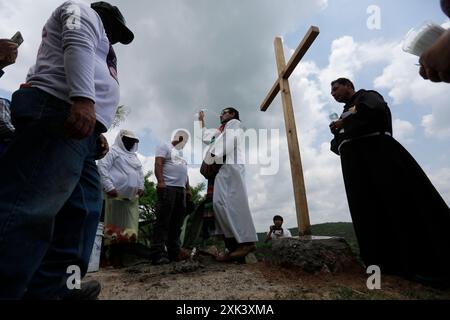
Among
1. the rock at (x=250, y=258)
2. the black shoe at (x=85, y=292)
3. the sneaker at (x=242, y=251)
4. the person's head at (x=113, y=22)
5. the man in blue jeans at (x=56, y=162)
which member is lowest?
the black shoe at (x=85, y=292)

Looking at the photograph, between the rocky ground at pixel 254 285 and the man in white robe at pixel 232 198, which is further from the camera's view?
the man in white robe at pixel 232 198

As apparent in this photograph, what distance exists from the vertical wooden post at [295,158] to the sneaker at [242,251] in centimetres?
70

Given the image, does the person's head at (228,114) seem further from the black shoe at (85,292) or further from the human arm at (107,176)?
the black shoe at (85,292)

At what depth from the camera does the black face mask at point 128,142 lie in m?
4.64

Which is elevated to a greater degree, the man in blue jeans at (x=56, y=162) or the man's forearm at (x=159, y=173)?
the man's forearm at (x=159, y=173)

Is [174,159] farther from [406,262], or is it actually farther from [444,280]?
[444,280]

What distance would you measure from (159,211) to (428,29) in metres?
3.73

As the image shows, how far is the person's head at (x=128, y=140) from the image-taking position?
4.64 metres

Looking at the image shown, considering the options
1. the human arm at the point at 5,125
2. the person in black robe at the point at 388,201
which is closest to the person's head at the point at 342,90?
the person in black robe at the point at 388,201

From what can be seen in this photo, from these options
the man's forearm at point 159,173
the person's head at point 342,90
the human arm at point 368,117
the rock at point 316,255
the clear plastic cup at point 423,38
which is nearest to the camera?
the clear plastic cup at point 423,38

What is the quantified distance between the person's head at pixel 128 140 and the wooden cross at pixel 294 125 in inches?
95.3

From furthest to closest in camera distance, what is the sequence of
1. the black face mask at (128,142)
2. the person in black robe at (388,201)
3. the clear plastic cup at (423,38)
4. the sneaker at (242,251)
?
the black face mask at (128,142) < the sneaker at (242,251) < the person in black robe at (388,201) < the clear plastic cup at (423,38)

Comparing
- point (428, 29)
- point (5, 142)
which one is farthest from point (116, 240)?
point (428, 29)

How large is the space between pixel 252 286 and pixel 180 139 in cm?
307
